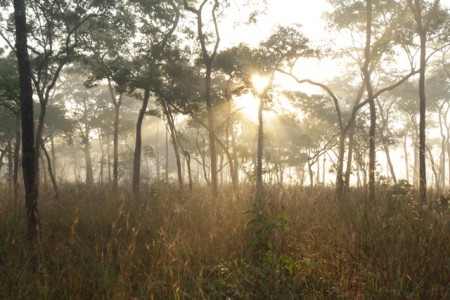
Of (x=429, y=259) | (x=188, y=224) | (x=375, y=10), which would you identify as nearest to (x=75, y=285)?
(x=188, y=224)

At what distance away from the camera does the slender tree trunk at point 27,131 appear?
4664mm

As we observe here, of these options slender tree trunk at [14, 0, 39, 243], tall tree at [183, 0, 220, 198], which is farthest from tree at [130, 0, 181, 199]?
slender tree trunk at [14, 0, 39, 243]

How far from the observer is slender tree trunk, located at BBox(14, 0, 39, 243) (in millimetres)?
4664

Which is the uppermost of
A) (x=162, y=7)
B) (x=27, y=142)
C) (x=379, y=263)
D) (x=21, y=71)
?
(x=162, y=7)

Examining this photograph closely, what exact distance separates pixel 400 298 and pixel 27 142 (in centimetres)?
507

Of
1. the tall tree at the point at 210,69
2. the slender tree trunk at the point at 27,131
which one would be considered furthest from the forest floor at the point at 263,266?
the tall tree at the point at 210,69

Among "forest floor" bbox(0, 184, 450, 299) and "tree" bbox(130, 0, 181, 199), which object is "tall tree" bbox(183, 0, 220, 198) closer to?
"tree" bbox(130, 0, 181, 199)

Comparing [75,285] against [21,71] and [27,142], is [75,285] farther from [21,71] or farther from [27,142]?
[21,71]

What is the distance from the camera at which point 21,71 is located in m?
4.95

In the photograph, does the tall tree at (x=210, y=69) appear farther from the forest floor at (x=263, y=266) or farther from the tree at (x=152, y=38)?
the forest floor at (x=263, y=266)

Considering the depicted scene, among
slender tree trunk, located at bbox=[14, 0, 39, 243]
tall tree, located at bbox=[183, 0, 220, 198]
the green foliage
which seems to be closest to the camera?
the green foliage

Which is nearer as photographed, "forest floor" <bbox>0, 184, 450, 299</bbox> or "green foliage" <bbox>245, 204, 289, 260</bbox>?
"forest floor" <bbox>0, 184, 450, 299</bbox>

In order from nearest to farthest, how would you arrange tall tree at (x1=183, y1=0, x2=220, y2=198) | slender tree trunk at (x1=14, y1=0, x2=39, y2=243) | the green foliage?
the green foliage → slender tree trunk at (x1=14, y1=0, x2=39, y2=243) → tall tree at (x1=183, y1=0, x2=220, y2=198)

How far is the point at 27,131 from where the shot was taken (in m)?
4.81
